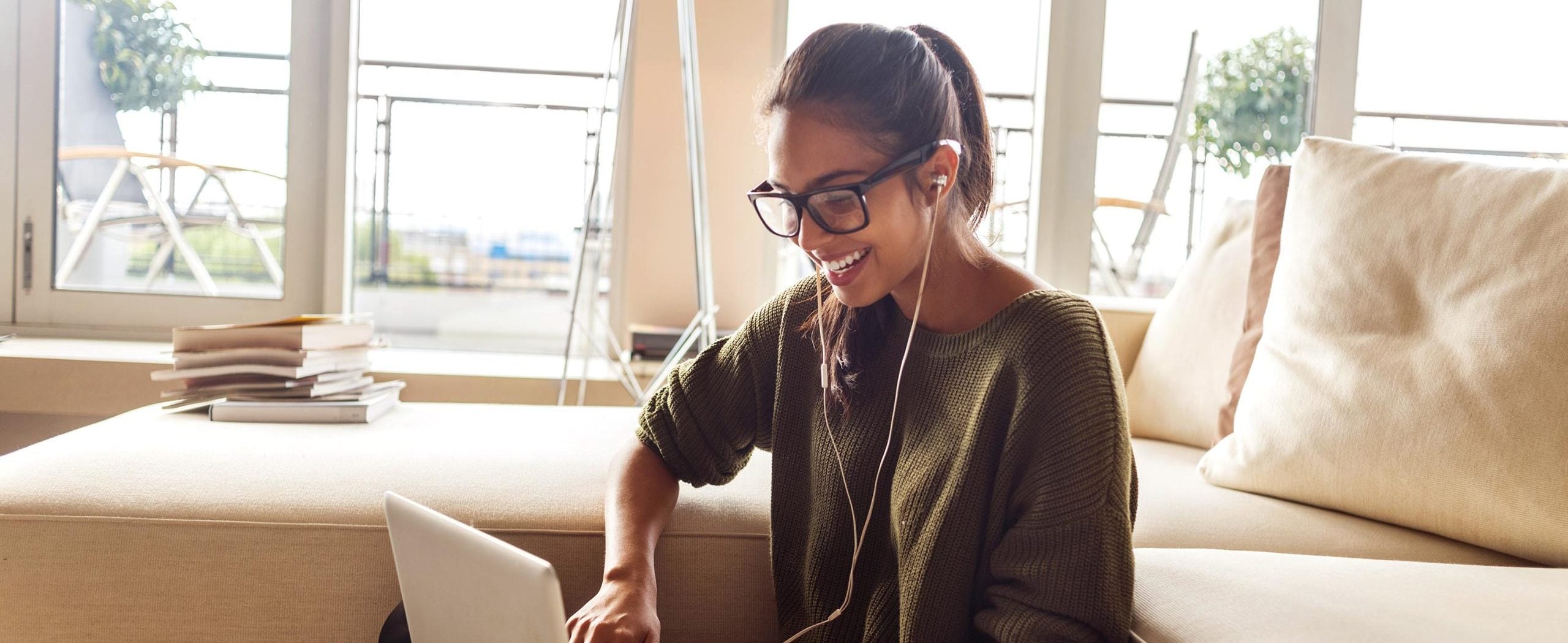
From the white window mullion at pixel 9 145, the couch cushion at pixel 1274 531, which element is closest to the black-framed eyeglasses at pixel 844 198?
the couch cushion at pixel 1274 531

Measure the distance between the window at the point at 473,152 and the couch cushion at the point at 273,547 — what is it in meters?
1.62

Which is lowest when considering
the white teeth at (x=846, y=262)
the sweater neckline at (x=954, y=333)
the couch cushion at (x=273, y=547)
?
the couch cushion at (x=273, y=547)

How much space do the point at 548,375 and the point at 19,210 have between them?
4.53 ft

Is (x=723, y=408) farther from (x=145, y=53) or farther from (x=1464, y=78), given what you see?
(x=1464, y=78)

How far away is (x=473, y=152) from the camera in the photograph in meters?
2.85

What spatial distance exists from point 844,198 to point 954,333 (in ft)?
0.57

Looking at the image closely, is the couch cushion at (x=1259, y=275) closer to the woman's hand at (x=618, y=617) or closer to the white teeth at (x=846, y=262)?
the white teeth at (x=846, y=262)

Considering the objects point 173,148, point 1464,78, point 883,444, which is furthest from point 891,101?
point 1464,78

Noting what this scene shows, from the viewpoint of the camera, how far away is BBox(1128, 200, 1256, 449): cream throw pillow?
5.80ft

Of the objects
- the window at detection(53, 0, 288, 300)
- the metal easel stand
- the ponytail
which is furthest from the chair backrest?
the ponytail

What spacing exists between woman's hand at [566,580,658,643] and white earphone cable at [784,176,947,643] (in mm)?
148

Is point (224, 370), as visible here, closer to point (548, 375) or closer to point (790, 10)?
point (548, 375)

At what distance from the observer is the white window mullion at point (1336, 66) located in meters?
2.86

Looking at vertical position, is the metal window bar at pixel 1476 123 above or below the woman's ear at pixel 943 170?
above
